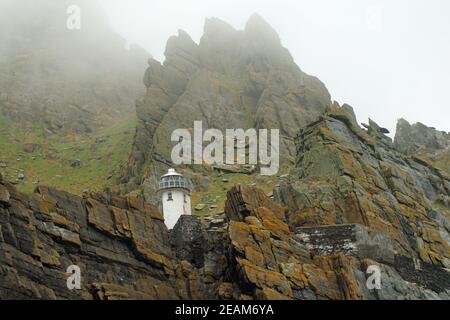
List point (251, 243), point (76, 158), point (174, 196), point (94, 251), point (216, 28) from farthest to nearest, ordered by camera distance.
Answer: point (216, 28), point (76, 158), point (174, 196), point (251, 243), point (94, 251)

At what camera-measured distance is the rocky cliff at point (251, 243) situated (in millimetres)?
49594

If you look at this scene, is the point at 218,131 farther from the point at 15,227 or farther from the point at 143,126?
the point at 15,227

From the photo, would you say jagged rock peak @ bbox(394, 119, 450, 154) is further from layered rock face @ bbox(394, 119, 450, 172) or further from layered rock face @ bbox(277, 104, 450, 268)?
layered rock face @ bbox(277, 104, 450, 268)

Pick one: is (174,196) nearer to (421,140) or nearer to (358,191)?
(358,191)

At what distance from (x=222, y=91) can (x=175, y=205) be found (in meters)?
40.4

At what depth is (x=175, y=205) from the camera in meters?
71.0

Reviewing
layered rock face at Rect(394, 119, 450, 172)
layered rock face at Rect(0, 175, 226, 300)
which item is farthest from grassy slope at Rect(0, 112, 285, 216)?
layered rock face at Rect(0, 175, 226, 300)

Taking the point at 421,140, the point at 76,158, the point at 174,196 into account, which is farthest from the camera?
the point at 76,158

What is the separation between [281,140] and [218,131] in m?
8.11

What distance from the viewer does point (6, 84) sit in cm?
13512

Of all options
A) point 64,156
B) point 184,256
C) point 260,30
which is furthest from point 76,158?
point 184,256

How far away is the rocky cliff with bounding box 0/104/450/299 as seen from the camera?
4959 cm

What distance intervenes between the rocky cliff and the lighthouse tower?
17.6ft
